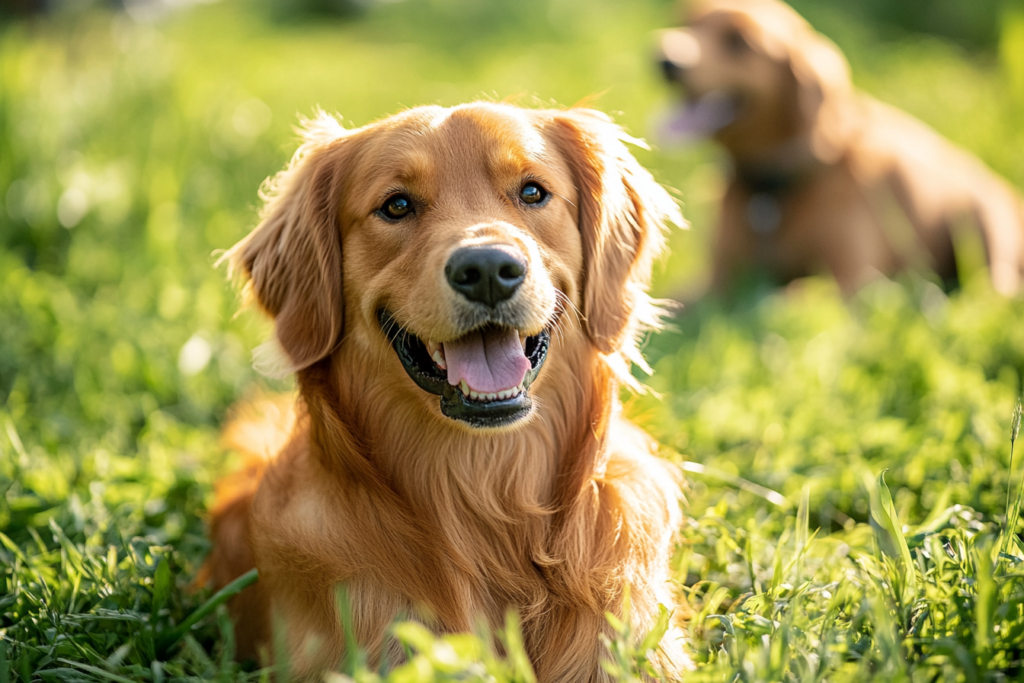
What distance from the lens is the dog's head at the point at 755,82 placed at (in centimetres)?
622

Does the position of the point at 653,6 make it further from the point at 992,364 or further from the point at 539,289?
the point at 539,289

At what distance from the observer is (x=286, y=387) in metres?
4.58

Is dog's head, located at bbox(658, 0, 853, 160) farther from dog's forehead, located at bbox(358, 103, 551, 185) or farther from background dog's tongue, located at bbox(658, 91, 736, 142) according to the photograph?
dog's forehead, located at bbox(358, 103, 551, 185)

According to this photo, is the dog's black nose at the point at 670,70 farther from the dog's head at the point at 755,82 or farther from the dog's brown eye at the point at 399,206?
the dog's brown eye at the point at 399,206

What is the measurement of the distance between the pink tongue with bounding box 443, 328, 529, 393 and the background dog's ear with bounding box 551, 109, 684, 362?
0.33 metres

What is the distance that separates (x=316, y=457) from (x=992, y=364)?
3396 mm

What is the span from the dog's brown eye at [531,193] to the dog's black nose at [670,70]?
4.03 metres

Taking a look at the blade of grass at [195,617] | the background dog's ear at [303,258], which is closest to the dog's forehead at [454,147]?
the background dog's ear at [303,258]

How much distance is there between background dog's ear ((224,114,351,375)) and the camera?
264cm

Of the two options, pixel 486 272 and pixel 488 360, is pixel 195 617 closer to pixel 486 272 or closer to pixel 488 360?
pixel 488 360

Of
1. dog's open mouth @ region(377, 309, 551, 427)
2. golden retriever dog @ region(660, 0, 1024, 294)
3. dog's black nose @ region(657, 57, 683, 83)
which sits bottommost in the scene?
golden retriever dog @ region(660, 0, 1024, 294)

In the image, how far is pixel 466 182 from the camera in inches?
102

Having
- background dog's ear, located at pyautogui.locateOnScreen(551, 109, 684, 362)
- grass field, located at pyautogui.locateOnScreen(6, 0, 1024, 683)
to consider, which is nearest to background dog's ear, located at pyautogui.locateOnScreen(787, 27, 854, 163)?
grass field, located at pyautogui.locateOnScreen(6, 0, 1024, 683)

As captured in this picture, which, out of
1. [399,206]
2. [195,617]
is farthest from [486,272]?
[195,617]
